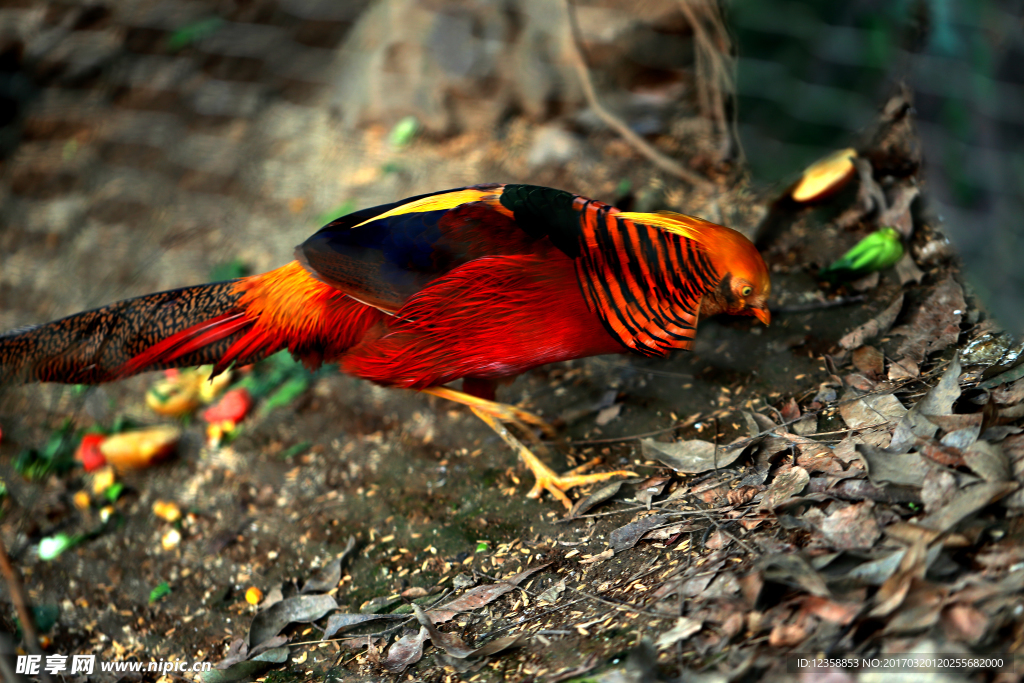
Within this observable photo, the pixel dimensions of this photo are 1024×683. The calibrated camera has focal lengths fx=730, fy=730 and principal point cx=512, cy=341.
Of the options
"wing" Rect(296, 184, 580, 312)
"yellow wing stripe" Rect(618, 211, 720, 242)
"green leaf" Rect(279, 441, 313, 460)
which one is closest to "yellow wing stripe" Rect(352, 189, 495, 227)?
"wing" Rect(296, 184, 580, 312)

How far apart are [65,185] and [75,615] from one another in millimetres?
2829

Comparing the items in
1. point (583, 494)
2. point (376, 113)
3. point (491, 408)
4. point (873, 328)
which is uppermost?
point (376, 113)

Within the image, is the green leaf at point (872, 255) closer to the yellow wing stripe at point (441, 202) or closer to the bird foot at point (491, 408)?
the bird foot at point (491, 408)

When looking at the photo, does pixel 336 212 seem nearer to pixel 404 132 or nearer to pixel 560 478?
pixel 404 132

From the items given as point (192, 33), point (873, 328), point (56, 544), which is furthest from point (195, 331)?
point (192, 33)

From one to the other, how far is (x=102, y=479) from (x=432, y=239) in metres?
1.85

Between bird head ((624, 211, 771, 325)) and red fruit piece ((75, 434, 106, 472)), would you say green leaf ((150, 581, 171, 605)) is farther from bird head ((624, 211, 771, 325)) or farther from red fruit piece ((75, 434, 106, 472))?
bird head ((624, 211, 771, 325))

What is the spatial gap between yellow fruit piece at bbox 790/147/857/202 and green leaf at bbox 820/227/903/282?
0.29 m

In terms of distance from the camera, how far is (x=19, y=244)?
4.06m

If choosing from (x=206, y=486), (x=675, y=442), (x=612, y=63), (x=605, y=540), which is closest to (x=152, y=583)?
(x=206, y=486)

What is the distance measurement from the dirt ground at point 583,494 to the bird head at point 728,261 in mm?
397

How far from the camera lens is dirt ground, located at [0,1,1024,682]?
1.52m

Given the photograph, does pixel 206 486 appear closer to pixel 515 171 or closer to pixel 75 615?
pixel 75 615

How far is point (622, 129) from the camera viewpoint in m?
3.46
